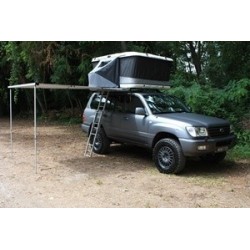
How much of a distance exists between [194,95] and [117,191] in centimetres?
495

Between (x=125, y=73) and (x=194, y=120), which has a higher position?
(x=125, y=73)

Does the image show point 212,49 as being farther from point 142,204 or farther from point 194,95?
point 142,204

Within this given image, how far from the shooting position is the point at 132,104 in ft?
28.2

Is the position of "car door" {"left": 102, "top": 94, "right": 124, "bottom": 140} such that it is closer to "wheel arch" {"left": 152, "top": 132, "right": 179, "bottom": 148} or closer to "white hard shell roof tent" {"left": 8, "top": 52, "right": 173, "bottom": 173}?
"white hard shell roof tent" {"left": 8, "top": 52, "right": 173, "bottom": 173}

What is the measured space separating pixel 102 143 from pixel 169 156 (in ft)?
8.33

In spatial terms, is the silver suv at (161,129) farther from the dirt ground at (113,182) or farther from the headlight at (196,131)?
the dirt ground at (113,182)

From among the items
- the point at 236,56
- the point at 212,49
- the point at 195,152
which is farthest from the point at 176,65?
the point at 195,152

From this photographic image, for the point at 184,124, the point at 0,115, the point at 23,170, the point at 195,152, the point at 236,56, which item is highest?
the point at 236,56

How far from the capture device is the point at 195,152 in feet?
23.0

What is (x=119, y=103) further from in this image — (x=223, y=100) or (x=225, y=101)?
(x=225, y=101)

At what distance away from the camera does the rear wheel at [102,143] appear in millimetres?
9352

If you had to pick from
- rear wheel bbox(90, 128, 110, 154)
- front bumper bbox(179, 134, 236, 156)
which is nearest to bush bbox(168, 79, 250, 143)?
rear wheel bbox(90, 128, 110, 154)

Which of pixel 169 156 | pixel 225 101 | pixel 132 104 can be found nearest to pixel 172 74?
pixel 225 101

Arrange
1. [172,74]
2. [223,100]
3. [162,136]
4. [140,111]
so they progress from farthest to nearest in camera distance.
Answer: [172,74], [223,100], [140,111], [162,136]
